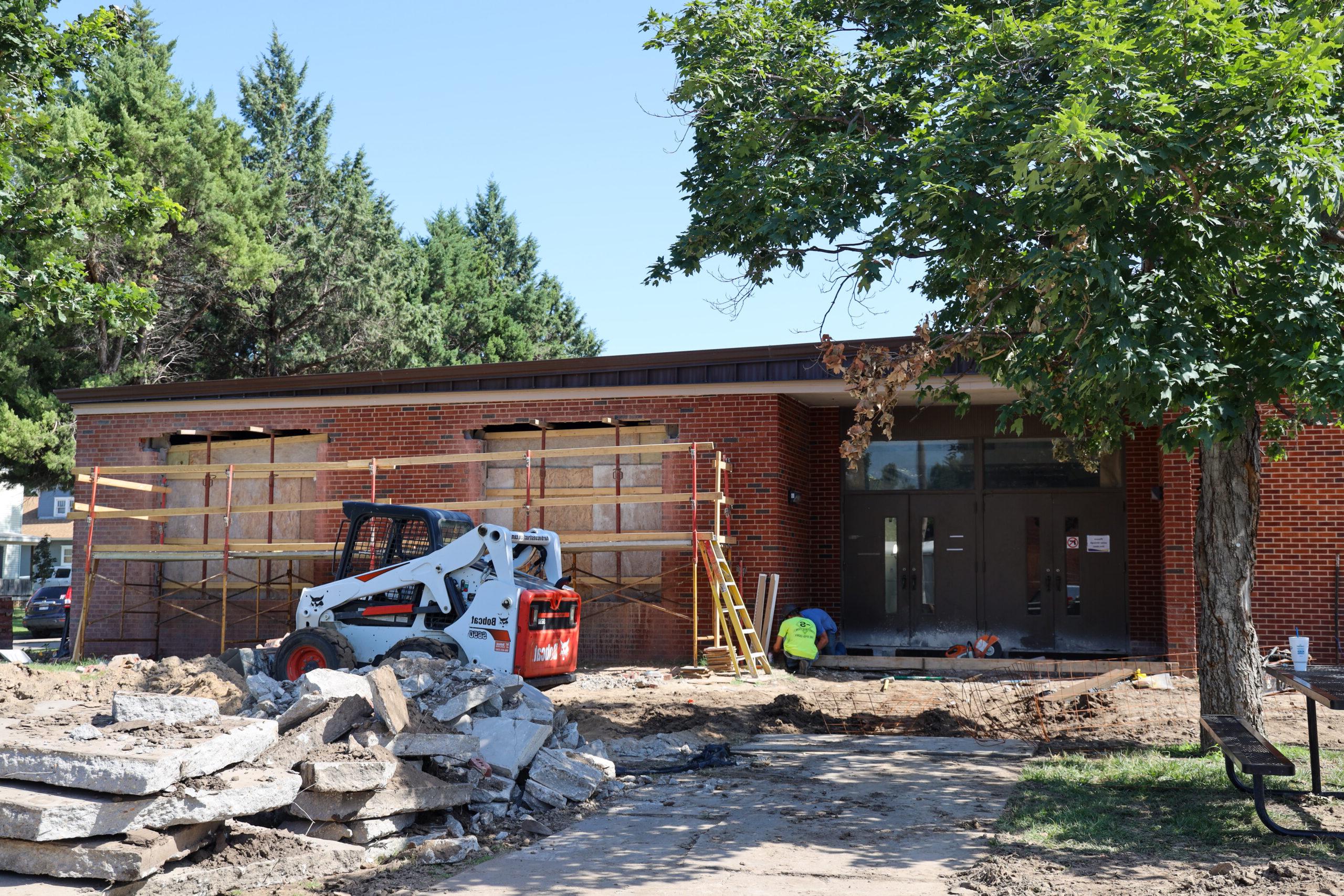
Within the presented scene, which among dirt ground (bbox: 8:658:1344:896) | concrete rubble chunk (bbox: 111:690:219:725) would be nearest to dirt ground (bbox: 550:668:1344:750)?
dirt ground (bbox: 8:658:1344:896)

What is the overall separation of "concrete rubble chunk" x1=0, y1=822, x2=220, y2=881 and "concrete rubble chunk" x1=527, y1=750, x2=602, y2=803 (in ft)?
8.68

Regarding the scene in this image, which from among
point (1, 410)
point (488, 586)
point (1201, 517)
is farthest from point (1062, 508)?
point (1, 410)

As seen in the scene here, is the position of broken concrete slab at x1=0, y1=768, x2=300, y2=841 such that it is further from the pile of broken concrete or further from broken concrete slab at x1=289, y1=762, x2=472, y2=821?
broken concrete slab at x1=289, y1=762, x2=472, y2=821

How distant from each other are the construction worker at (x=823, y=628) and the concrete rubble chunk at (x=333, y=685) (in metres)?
9.06

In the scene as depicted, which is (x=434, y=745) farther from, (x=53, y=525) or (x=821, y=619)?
(x=53, y=525)

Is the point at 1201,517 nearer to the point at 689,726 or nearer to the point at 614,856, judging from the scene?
the point at 689,726

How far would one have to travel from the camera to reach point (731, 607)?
1497 cm

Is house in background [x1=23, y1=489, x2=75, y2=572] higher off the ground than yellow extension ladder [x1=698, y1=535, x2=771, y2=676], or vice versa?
house in background [x1=23, y1=489, x2=75, y2=572]

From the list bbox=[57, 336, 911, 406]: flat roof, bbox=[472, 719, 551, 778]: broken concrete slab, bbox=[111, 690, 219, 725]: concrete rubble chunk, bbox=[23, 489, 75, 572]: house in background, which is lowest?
bbox=[472, 719, 551, 778]: broken concrete slab

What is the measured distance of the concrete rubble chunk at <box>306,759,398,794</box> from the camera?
6562 mm

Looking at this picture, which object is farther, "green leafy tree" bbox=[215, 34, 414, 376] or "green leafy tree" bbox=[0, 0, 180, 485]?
"green leafy tree" bbox=[215, 34, 414, 376]

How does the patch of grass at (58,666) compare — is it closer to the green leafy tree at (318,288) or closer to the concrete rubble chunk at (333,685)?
the concrete rubble chunk at (333,685)

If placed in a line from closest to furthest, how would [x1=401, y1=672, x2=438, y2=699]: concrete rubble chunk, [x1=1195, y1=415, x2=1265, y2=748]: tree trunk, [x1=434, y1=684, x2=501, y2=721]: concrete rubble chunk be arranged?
[x1=434, y1=684, x2=501, y2=721]: concrete rubble chunk → [x1=401, y1=672, x2=438, y2=699]: concrete rubble chunk → [x1=1195, y1=415, x2=1265, y2=748]: tree trunk

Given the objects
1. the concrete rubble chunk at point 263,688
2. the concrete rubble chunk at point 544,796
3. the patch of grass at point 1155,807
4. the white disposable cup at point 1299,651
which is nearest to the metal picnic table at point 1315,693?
the patch of grass at point 1155,807
